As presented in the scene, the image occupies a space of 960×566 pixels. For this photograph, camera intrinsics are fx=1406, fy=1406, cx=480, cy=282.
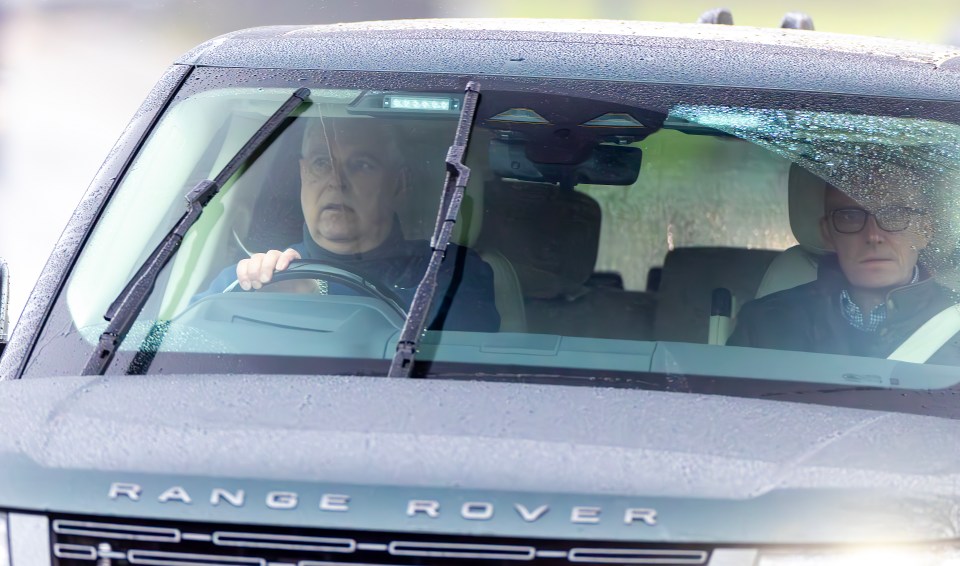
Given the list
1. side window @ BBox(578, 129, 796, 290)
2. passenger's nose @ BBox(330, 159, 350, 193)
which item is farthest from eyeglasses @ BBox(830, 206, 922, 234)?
side window @ BBox(578, 129, 796, 290)

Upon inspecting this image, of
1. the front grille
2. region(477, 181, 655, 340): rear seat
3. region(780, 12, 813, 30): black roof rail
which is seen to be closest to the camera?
the front grille

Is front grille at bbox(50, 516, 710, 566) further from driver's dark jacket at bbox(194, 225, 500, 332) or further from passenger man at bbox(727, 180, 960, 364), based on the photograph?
passenger man at bbox(727, 180, 960, 364)

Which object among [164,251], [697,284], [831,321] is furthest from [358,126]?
[697,284]

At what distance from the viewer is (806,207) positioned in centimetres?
371

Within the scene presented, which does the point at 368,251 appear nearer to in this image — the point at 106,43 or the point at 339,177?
the point at 339,177

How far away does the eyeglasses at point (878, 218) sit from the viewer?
3.23 m

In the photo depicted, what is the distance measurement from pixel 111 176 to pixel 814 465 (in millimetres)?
1785

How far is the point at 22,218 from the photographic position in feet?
31.3

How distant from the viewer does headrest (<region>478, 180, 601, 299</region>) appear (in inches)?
129

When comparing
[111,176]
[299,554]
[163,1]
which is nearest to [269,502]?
[299,554]

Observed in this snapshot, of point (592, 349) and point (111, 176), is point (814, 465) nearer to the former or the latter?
point (592, 349)

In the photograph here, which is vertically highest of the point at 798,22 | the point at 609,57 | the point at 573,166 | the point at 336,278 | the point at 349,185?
the point at 798,22

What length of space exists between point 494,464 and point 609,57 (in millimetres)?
1450

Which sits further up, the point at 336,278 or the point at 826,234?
the point at 826,234
